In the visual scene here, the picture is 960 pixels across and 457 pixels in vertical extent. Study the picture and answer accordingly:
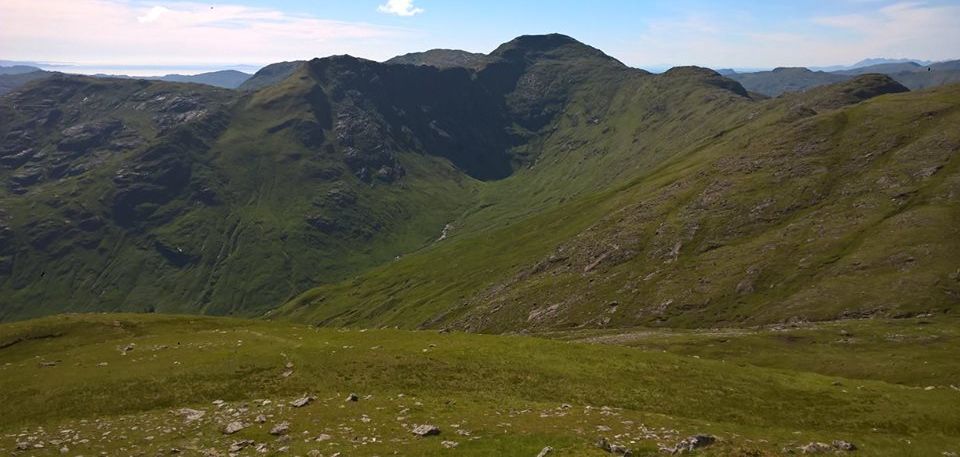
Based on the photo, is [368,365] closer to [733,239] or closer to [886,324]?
[886,324]

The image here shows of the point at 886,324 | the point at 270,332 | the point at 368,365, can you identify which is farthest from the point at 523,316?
the point at 368,365

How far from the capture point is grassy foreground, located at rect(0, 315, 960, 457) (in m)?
35.1

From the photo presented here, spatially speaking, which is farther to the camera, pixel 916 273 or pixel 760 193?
pixel 760 193

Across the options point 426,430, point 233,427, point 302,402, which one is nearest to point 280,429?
point 233,427

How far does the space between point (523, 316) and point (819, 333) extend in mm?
87456

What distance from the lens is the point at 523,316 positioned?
17175 cm

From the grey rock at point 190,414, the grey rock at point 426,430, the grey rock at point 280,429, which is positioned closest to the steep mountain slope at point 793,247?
the grey rock at point 426,430

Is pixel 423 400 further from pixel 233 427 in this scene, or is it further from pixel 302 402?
pixel 233 427

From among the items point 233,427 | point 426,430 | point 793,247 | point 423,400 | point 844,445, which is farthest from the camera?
point 793,247

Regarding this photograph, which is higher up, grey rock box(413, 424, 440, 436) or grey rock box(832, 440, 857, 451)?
grey rock box(413, 424, 440, 436)

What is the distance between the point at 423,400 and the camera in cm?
4184

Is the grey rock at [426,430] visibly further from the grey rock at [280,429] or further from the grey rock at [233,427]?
the grey rock at [233,427]

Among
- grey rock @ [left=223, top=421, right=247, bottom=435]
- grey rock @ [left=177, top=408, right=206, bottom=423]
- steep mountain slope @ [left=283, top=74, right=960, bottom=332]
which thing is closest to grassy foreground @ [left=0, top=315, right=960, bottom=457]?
grey rock @ [left=177, top=408, right=206, bottom=423]

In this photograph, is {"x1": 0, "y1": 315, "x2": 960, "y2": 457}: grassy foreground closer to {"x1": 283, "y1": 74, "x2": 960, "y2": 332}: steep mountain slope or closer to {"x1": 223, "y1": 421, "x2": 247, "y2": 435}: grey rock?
{"x1": 223, "y1": 421, "x2": 247, "y2": 435}: grey rock
